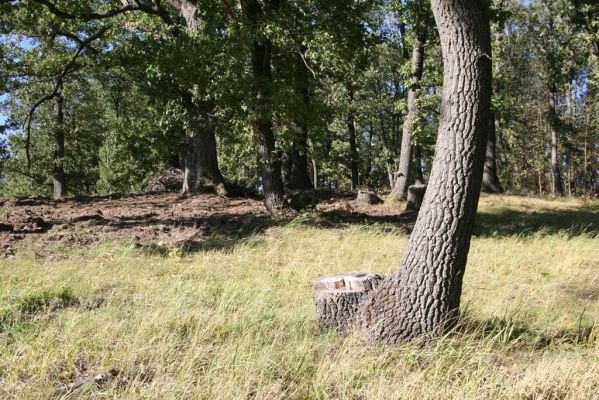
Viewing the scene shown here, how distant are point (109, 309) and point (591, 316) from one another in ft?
17.5

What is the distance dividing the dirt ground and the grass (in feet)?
3.51

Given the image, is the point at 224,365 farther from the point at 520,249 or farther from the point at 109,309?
the point at 520,249

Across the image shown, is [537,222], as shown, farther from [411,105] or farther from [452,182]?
[452,182]

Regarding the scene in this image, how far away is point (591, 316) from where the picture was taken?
5621 mm

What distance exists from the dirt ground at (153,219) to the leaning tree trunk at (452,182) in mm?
4554

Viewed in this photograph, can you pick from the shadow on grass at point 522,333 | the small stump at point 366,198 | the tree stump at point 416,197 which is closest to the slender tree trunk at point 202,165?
the small stump at point 366,198

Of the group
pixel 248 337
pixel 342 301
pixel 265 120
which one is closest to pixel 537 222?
pixel 265 120

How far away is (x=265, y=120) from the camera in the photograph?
10.6m

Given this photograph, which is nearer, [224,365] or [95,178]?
[224,365]

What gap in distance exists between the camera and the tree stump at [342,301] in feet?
14.7

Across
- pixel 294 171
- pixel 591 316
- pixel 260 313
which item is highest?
pixel 294 171

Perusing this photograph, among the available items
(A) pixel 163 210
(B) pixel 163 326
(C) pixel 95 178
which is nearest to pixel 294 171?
(A) pixel 163 210

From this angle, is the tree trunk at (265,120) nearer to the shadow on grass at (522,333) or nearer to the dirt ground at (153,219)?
the dirt ground at (153,219)

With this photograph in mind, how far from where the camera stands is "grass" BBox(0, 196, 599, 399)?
134 inches
